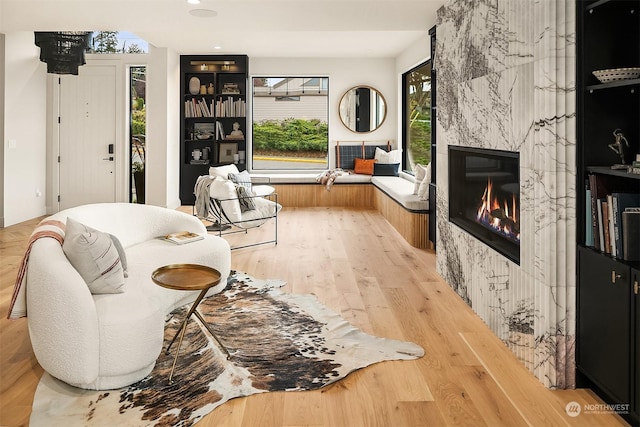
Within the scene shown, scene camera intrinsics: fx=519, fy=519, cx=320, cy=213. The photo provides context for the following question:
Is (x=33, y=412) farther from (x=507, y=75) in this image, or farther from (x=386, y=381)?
(x=507, y=75)

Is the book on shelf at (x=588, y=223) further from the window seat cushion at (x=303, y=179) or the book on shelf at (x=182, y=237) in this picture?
the window seat cushion at (x=303, y=179)

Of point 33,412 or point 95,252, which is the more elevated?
point 95,252

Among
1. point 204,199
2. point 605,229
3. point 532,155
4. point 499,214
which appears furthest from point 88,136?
point 605,229

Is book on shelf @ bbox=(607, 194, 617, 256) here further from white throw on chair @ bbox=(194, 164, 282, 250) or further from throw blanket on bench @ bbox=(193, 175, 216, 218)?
throw blanket on bench @ bbox=(193, 175, 216, 218)

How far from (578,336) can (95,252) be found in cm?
248

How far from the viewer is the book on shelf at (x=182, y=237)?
13.0 feet

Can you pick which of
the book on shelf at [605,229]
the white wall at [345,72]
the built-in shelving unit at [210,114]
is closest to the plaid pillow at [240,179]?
the built-in shelving unit at [210,114]

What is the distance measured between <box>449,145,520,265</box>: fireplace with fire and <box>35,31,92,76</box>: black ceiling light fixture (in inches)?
211

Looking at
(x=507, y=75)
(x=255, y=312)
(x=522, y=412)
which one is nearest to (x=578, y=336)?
(x=522, y=412)

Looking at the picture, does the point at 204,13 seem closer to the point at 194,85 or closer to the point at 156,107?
the point at 156,107

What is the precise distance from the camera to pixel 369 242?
6207mm

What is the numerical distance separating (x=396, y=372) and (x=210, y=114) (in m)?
7.44

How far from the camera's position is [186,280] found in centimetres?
274

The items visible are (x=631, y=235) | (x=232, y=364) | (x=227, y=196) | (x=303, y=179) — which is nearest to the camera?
(x=631, y=235)
